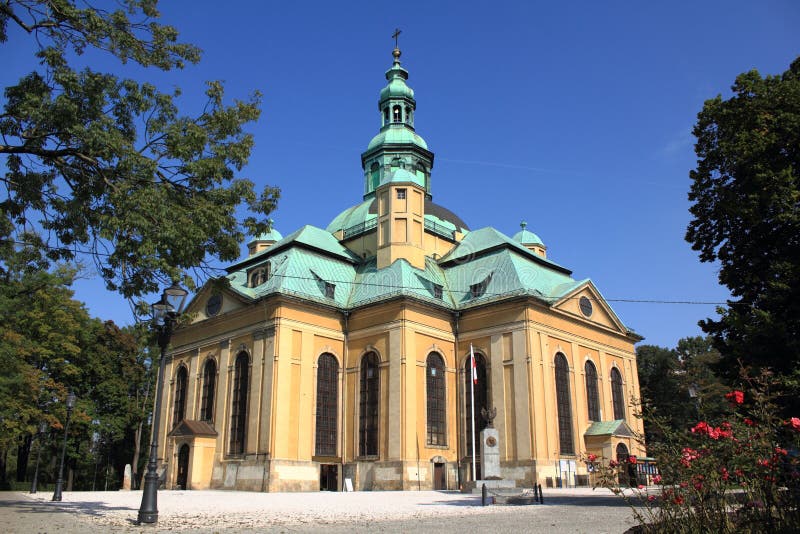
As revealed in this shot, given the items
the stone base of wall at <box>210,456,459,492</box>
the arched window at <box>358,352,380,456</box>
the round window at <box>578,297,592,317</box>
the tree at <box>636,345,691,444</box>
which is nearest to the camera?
the stone base of wall at <box>210,456,459,492</box>

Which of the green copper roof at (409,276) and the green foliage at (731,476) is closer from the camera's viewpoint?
the green foliage at (731,476)

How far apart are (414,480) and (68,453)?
100 ft

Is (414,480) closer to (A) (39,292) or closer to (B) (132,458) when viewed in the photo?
(A) (39,292)

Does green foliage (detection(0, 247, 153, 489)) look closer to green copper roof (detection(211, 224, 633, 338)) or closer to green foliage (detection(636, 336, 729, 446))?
green copper roof (detection(211, 224, 633, 338))

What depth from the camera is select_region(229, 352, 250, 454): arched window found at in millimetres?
35156

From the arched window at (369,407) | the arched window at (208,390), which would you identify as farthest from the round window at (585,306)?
the arched window at (208,390)

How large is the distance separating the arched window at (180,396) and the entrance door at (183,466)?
3725 millimetres

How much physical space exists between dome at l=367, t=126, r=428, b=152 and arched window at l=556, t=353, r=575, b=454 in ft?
66.5

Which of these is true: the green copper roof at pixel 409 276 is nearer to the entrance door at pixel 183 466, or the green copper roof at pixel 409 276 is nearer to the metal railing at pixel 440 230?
the metal railing at pixel 440 230

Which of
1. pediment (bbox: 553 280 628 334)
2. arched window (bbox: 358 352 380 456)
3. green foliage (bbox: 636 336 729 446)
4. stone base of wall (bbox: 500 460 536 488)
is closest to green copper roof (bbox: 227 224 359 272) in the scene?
arched window (bbox: 358 352 380 456)

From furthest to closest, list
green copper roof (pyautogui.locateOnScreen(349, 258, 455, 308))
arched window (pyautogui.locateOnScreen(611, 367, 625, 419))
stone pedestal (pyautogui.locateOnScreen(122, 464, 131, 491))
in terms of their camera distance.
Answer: arched window (pyautogui.locateOnScreen(611, 367, 625, 419))
stone pedestal (pyautogui.locateOnScreen(122, 464, 131, 491))
green copper roof (pyautogui.locateOnScreen(349, 258, 455, 308))

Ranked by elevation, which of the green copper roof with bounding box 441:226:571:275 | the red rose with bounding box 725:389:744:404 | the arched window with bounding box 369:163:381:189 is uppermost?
the arched window with bounding box 369:163:381:189

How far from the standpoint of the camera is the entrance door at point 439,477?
33625 millimetres

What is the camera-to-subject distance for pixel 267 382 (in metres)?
33.7
